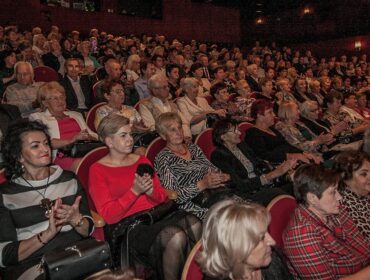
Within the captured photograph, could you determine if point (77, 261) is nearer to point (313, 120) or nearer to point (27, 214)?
point (27, 214)

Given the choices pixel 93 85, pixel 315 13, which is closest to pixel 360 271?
pixel 93 85

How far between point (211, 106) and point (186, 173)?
7.03 feet

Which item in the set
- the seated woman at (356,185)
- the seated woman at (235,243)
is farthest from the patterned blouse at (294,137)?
the seated woman at (235,243)

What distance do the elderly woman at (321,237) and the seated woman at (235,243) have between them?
0.37 m

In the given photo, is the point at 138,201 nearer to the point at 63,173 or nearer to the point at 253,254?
the point at 63,173

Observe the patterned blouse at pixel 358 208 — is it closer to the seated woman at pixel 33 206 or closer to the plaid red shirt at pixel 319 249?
the plaid red shirt at pixel 319 249

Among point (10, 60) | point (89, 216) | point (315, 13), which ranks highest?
point (315, 13)

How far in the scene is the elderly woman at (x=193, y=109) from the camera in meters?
3.85

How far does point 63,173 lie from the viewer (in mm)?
1854

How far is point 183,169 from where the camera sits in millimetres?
2350

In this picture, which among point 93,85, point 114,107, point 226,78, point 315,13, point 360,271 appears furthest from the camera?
point 315,13

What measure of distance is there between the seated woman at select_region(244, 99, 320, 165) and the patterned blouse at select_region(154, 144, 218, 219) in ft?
3.06

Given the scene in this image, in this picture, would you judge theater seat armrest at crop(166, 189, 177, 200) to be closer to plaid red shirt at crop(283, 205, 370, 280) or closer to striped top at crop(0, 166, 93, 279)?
striped top at crop(0, 166, 93, 279)

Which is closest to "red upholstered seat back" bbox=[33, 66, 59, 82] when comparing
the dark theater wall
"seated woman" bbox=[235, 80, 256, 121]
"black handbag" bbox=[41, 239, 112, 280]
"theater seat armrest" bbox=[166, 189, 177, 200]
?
"seated woman" bbox=[235, 80, 256, 121]
